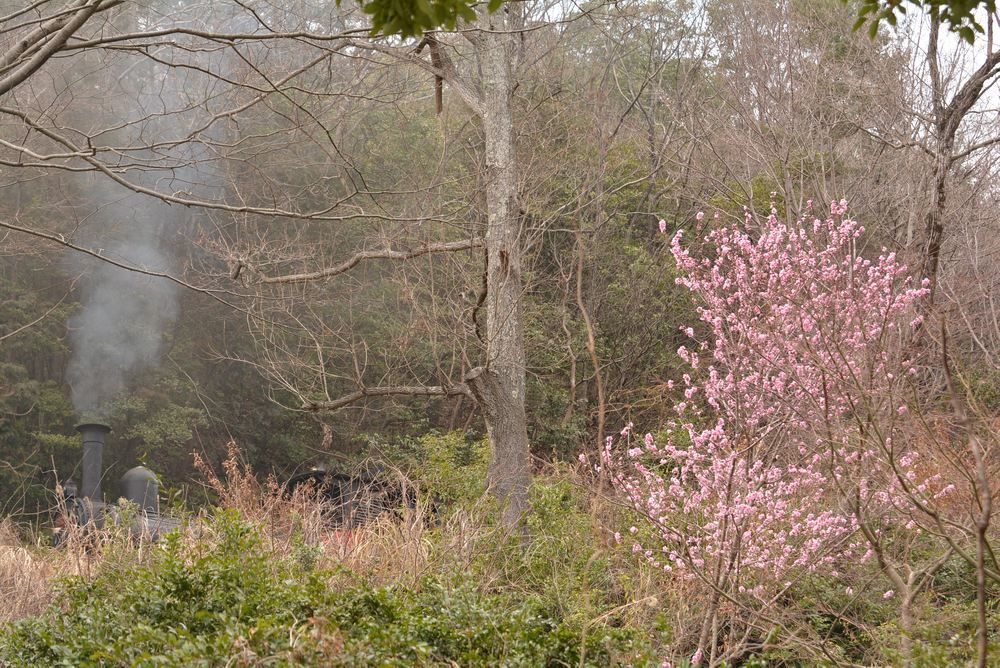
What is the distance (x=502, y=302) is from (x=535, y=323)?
173 inches

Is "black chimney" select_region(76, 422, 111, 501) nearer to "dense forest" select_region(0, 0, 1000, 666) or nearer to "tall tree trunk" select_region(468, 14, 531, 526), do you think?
"dense forest" select_region(0, 0, 1000, 666)

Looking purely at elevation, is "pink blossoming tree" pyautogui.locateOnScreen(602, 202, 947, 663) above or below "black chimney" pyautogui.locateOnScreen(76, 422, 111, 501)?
above

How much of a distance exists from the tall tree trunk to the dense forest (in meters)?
0.04

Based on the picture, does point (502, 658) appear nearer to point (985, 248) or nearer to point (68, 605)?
point (68, 605)

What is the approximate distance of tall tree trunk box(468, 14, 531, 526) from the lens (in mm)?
10531

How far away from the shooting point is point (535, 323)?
593 inches

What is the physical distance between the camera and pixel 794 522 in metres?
6.64

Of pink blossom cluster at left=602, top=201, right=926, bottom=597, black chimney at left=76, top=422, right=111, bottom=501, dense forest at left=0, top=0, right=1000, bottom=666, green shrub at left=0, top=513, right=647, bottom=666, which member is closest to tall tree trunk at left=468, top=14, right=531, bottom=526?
dense forest at left=0, top=0, right=1000, bottom=666

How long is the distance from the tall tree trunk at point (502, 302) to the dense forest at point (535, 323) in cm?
4

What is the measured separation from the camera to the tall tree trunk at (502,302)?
10531 millimetres

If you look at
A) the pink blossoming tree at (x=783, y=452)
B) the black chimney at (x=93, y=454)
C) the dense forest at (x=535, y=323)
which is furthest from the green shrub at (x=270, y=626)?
the black chimney at (x=93, y=454)

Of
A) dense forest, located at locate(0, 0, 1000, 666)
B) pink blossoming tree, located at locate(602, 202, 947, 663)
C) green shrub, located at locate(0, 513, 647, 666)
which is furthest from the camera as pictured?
pink blossoming tree, located at locate(602, 202, 947, 663)

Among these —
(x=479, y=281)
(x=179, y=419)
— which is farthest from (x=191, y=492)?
(x=479, y=281)

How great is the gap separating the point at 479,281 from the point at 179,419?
746 centimetres
